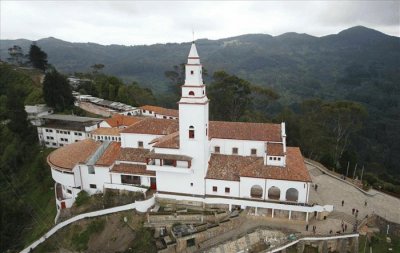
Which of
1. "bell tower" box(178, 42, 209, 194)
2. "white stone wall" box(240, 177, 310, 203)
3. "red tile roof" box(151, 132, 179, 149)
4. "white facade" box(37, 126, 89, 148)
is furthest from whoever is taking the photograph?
"white facade" box(37, 126, 89, 148)

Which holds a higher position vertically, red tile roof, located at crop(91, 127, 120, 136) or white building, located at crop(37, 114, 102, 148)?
red tile roof, located at crop(91, 127, 120, 136)

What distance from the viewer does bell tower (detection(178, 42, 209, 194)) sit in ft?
86.2

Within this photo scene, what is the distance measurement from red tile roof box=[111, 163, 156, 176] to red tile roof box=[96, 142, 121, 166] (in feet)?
2.76

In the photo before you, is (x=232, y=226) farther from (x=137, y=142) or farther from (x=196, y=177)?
(x=137, y=142)

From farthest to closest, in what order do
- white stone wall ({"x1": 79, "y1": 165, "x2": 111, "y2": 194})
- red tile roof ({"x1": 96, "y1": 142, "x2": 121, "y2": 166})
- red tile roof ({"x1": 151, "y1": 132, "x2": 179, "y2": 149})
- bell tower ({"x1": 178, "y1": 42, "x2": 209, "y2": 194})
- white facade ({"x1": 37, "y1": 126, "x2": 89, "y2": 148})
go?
white facade ({"x1": 37, "y1": 126, "x2": 89, "y2": 148}), red tile roof ({"x1": 96, "y1": 142, "x2": 121, "y2": 166}), white stone wall ({"x1": 79, "y1": 165, "x2": 111, "y2": 194}), red tile roof ({"x1": 151, "y1": 132, "x2": 179, "y2": 149}), bell tower ({"x1": 178, "y1": 42, "x2": 209, "y2": 194})

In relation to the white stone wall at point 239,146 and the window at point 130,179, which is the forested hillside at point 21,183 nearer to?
the window at point 130,179

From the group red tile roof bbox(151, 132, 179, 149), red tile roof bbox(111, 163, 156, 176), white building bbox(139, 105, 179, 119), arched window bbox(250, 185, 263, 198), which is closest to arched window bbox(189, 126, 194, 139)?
red tile roof bbox(151, 132, 179, 149)

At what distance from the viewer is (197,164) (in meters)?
27.4

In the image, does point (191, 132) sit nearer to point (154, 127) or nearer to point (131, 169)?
point (154, 127)

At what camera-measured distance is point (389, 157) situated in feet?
241

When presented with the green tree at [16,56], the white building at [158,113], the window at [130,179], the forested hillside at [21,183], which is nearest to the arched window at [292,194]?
the window at [130,179]

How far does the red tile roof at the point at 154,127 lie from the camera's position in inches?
1252

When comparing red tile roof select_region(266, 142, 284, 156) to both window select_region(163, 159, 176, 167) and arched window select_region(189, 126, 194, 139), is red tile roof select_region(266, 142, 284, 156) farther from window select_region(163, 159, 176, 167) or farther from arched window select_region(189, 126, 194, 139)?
window select_region(163, 159, 176, 167)

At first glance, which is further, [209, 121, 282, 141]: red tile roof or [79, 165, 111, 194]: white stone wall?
[79, 165, 111, 194]: white stone wall
